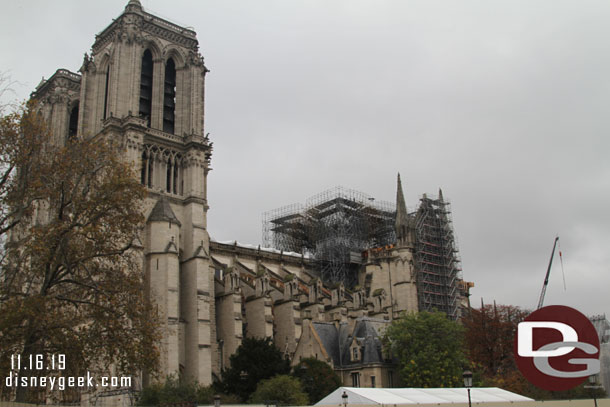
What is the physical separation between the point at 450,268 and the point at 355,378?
87.9ft

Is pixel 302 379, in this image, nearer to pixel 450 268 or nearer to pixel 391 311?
pixel 391 311

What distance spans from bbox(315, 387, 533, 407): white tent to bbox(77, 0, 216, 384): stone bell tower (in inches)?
621

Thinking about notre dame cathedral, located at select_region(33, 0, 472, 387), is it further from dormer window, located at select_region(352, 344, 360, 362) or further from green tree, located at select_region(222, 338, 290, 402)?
green tree, located at select_region(222, 338, 290, 402)

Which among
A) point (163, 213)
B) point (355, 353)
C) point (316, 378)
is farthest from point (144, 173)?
point (355, 353)

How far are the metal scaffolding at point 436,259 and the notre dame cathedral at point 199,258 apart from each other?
7.1 inches

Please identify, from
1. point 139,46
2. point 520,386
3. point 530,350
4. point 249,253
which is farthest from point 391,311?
point 530,350

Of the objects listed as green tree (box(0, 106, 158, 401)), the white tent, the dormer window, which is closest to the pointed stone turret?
the dormer window

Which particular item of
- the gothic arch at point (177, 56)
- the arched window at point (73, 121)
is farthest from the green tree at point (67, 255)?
the arched window at point (73, 121)

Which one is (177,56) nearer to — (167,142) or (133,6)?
(133,6)

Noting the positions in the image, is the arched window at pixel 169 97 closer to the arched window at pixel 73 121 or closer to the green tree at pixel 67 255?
the arched window at pixel 73 121

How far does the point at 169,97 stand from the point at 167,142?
6198 mm

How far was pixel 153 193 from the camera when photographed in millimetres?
48938

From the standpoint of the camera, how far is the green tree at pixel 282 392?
35.0 metres

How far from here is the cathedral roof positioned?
46506 mm
